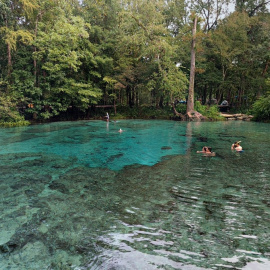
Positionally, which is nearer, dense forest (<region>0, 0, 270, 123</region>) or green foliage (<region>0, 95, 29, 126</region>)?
green foliage (<region>0, 95, 29, 126</region>)

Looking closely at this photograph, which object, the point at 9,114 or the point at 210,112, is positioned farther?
the point at 210,112

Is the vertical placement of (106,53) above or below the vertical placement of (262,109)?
above

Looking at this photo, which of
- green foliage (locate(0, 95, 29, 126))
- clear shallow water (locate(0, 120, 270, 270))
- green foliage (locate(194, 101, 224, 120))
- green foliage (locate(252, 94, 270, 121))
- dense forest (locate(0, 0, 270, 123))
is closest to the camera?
clear shallow water (locate(0, 120, 270, 270))

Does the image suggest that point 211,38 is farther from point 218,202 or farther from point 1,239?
point 1,239

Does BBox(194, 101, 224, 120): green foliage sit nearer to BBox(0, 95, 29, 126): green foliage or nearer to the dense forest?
the dense forest

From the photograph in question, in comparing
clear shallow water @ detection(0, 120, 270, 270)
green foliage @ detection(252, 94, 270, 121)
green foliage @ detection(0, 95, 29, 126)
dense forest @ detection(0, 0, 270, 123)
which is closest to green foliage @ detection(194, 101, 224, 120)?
Result: dense forest @ detection(0, 0, 270, 123)

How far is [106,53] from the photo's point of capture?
941 inches

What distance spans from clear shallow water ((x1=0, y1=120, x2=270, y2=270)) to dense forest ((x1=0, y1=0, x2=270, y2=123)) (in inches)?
544

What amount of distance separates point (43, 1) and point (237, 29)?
19481mm

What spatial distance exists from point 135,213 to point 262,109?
20.2 meters

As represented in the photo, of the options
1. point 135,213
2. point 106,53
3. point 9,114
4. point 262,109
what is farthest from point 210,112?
point 135,213

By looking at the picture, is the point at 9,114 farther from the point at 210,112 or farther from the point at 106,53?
the point at 210,112

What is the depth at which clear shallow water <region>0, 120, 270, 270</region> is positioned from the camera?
9.12ft

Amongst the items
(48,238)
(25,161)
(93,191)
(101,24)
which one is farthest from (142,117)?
(48,238)
